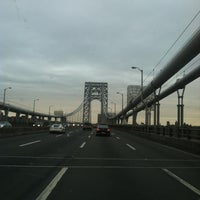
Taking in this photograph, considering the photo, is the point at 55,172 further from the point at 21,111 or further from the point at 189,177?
the point at 21,111

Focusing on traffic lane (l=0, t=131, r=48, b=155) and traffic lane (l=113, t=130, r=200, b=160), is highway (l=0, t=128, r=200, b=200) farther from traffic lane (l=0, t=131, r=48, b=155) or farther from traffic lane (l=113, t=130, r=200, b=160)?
traffic lane (l=0, t=131, r=48, b=155)

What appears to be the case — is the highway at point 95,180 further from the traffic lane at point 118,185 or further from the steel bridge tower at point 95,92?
the steel bridge tower at point 95,92

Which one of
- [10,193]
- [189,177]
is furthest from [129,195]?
[189,177]

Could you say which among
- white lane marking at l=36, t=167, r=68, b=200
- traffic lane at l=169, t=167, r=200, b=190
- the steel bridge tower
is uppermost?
the steel bridge tower

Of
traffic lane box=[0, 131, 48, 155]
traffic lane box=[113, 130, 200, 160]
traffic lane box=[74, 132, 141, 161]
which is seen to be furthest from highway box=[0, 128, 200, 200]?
traffic lane box=[0, 131, 48, 155]

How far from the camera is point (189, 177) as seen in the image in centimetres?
1387

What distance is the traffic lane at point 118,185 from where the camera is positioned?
33.7 feet

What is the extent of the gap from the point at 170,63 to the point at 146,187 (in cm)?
3642

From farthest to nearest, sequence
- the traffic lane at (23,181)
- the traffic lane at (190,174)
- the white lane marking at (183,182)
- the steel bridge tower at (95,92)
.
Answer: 1. the steel bridge tower at (95,92)
2. the traffic lane at (190,174)
3. the white lane marking at (183,182)
4. the traffic lane at (23,181)

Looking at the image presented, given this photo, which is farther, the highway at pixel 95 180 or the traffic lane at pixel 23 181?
the highway at pixel 95 180

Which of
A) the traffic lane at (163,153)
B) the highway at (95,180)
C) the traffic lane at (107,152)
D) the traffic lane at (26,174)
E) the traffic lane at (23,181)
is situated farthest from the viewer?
the traffic lane at (163,153)

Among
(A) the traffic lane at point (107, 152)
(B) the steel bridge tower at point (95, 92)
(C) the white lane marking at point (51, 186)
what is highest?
(B) the steel bridge tower at point (95, 92)

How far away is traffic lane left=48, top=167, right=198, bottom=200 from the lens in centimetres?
1026

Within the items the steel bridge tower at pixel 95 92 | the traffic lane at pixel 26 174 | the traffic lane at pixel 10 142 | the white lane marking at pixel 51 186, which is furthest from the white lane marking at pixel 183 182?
the steel bridge tower at pixel 95 92
